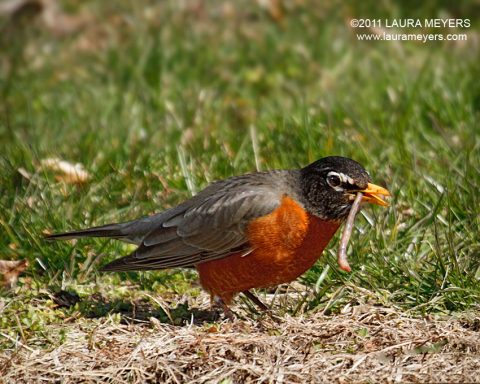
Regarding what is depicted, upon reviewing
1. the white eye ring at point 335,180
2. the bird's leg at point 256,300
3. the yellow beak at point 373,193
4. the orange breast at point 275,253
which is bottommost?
the bird's leg at point 256,300

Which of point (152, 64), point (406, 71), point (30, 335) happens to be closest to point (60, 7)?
point (152, 64)

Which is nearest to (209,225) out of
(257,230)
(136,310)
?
(257,230)

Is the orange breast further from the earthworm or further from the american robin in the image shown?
the earthworm

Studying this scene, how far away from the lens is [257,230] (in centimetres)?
535

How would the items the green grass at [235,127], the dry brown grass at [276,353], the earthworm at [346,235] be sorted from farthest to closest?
the green grass at [235,127], the earthworm at [346,235], the dry brown grass at [276,353]

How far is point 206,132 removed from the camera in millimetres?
7555

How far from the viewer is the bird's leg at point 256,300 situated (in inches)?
213

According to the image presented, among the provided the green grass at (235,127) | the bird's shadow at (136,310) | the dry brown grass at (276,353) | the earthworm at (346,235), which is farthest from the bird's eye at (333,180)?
the bird's shadow at (136,310)

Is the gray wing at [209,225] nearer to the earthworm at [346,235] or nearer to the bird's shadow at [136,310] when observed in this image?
the bird's shadow at [136,310]

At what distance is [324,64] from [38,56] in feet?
9.90

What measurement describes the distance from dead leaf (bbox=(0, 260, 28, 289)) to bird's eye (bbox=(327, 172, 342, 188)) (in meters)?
1.96

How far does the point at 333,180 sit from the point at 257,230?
1.75 feet

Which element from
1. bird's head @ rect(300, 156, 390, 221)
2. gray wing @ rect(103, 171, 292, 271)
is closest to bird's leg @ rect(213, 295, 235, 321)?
gray wing @ rect(103, 171, 292, 271)

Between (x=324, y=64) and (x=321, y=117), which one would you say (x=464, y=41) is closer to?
(x=324, y=64)
